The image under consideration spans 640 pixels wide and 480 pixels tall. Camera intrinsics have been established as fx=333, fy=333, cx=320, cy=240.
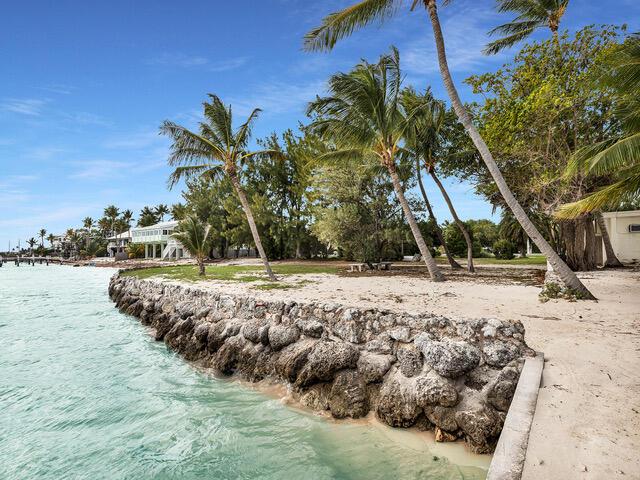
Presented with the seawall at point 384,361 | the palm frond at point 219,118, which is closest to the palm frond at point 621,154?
the seawall at point 384,361

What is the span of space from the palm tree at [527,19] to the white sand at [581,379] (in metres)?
11.1

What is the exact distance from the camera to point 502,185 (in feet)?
28.3

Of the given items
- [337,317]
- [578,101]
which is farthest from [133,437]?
[578,101]

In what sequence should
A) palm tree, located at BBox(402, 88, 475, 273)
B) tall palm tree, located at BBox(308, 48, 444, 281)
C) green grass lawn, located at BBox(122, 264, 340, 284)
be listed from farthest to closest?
palm tree, located at BBox(402, 88, 475, 273), green grass lawn, located at BBox(122, 264, 340, 284), tall palm tree, located at BBox(308, 48, 444, 281)

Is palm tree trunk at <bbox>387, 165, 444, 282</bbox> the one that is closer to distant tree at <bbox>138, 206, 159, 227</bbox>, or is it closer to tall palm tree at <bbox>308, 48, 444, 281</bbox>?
tall palm tree at <bbox>308, 48, 444, 281</bbox>

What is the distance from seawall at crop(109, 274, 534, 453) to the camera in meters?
4.12

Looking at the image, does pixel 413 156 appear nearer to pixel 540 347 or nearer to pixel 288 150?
pixel 540 347

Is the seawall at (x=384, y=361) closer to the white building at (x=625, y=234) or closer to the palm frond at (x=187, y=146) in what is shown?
the palm frond at (x=187, y=146)

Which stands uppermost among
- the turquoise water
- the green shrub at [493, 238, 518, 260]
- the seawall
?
the green shrub at [493, 238, 518, 260]

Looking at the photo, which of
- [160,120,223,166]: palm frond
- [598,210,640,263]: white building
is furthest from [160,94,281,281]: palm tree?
[598,210,640,263]: white building

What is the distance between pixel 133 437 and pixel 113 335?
700 cm

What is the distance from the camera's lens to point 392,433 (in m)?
4.28

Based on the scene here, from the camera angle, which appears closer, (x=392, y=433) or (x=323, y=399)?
(x=392, y=433)

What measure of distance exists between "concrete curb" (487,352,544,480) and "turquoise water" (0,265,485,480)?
805mm
